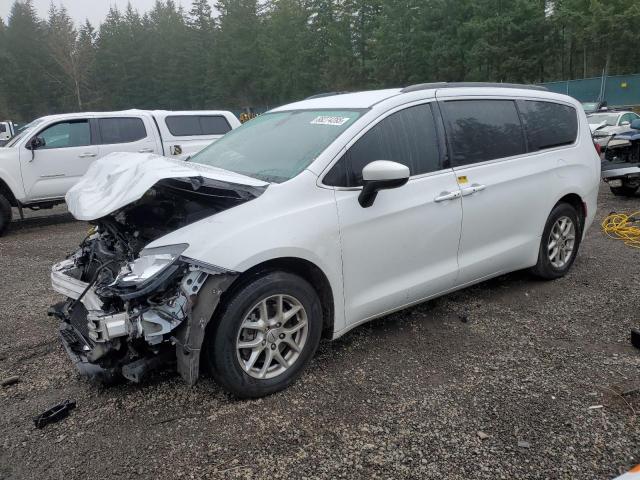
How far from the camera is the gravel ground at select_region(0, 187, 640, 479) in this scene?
2541 millimetres

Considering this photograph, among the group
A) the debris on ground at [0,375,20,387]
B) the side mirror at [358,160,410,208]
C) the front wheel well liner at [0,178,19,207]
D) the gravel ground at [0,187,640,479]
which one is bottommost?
the gravel ground at [0,187,640,479]

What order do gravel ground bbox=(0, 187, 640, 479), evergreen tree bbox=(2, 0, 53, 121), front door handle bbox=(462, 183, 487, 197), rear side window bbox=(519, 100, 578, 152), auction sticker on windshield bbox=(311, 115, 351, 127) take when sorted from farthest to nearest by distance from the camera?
evergreen tree bbox=(2, 0, 53, 121)
rear side window bbox=(519, 100, 578, 152)
front door handle bbox=(462, 183, 487, 197)
auction sticker on windshield bbox=(311, 115, 351, 127)
gravel ground bbox=(0, 187, 640, 479)

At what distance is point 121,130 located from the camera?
32.3 ft

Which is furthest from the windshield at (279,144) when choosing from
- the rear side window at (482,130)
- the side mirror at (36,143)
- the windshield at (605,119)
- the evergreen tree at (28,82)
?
the evergreen tree at (28,82)

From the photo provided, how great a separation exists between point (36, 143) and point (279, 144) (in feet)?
23.2

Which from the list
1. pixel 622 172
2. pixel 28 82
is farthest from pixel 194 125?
pixel 28 82

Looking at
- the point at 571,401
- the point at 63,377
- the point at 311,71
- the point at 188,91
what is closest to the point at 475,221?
the point at 571,401

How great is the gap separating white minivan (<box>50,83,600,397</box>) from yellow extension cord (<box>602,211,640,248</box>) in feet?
9.53

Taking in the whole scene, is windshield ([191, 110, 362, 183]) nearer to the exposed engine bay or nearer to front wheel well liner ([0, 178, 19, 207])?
the exposed engine bay

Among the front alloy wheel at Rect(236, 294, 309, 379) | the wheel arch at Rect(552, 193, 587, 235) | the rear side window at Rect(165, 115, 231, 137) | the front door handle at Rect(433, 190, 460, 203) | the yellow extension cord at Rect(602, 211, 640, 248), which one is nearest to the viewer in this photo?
the front alloy wheel at Rect(236, 294, 309, 379)

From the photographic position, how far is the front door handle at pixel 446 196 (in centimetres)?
370

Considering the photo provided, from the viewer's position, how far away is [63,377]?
135 inches

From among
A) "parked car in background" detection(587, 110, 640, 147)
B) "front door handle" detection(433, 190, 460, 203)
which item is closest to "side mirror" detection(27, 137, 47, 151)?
"front door handle" detection(433, 190, 460, 203)

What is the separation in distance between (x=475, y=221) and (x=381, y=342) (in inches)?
46.5
